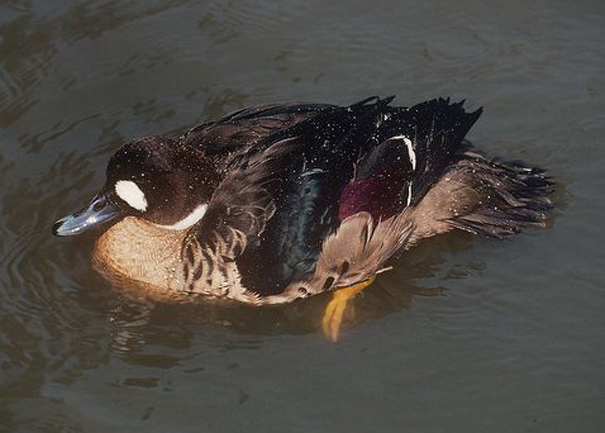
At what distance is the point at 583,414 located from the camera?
5.77 m

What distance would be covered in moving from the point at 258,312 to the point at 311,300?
0.30 meters

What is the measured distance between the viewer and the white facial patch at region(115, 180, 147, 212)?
21.7ft

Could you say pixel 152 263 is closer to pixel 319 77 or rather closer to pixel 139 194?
pixel 139 194

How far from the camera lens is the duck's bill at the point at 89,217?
21.9ft

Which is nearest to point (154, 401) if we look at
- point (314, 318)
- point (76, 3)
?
point (314, 318)

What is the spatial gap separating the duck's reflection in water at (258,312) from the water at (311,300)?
0.01m

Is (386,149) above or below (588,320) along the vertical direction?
above

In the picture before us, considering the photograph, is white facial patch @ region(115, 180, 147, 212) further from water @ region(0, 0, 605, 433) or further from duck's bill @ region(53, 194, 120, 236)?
water @ region(0, 0, 605, 433)

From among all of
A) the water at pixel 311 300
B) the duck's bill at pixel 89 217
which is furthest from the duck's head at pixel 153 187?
the water at pixel 311 300

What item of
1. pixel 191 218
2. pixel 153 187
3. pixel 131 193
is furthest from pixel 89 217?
pixel 191 218

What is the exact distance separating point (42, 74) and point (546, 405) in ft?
13.4

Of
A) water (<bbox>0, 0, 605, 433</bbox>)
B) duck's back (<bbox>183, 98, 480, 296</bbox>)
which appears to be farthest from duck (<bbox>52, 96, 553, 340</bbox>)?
water (<bbox>0, 0, 605, 433</bbox>)

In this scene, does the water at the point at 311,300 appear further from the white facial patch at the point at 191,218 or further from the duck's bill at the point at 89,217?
the white facial patch at the point at 191,218

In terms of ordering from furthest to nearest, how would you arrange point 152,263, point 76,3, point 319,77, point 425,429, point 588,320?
1. point 76,3
2. point 319,77
3. point 152,263
4. point 588,320
5. point 425,429
